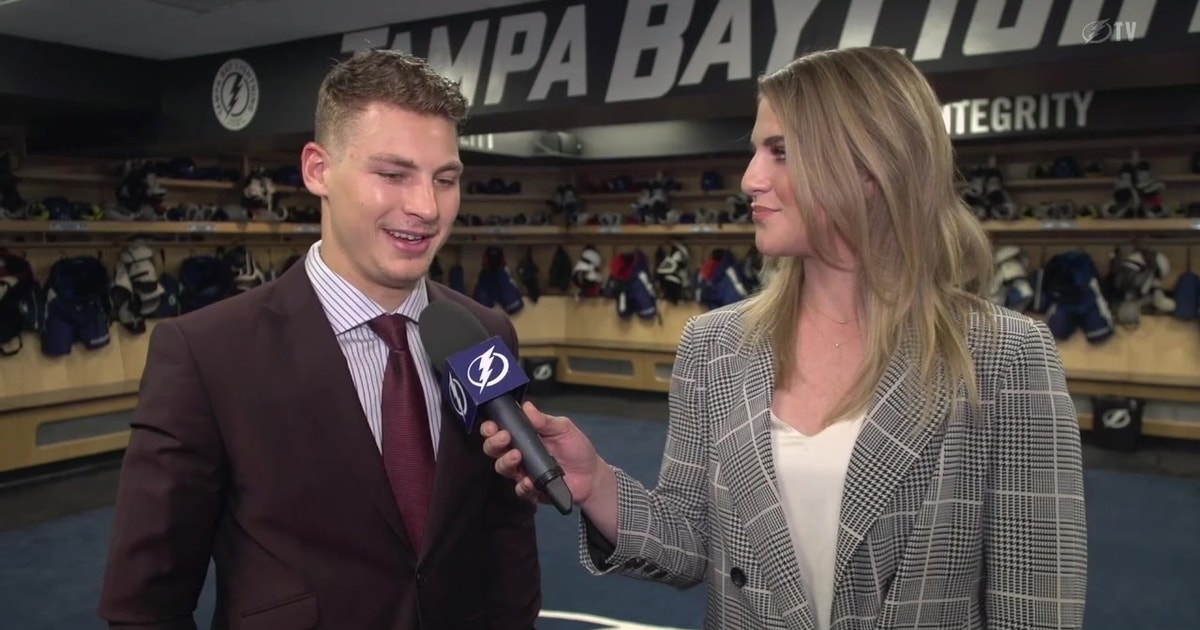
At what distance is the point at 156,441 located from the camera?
1.06 meters

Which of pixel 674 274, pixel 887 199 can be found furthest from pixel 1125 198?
pixel 887 199

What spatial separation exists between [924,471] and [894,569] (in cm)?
13

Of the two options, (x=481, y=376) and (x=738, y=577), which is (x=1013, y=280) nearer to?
(x=738, y=577)

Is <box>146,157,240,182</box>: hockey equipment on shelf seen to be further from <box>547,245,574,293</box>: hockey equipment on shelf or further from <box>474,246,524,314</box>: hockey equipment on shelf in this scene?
<box>547,245,574,293</box>: hockey equipment on shelf

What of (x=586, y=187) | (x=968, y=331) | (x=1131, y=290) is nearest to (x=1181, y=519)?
(x=1131, y=290)

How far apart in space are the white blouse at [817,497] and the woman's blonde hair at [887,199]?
0.04m

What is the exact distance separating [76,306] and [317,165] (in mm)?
5827

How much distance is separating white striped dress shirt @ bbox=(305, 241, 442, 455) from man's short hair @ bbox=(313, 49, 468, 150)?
198 millimetres

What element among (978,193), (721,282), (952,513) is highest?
(978,193)

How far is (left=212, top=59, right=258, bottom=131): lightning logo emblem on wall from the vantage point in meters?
4.60

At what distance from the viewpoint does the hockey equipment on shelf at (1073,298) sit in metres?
6.68

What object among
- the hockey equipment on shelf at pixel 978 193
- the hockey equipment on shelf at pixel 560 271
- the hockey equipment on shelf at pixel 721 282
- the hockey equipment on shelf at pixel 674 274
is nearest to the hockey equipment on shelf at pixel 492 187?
the hockey equipment on shelf at pixel 560 271

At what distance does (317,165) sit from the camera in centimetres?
125

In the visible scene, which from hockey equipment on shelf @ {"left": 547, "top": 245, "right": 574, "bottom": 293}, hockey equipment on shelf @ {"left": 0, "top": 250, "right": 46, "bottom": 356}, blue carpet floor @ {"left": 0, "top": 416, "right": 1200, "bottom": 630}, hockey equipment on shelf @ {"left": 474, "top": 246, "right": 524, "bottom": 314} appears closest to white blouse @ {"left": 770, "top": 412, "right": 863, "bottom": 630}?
blue carpet floor @ {"left": 0, "top": 416, "right": 1200, "bottom": 630}
